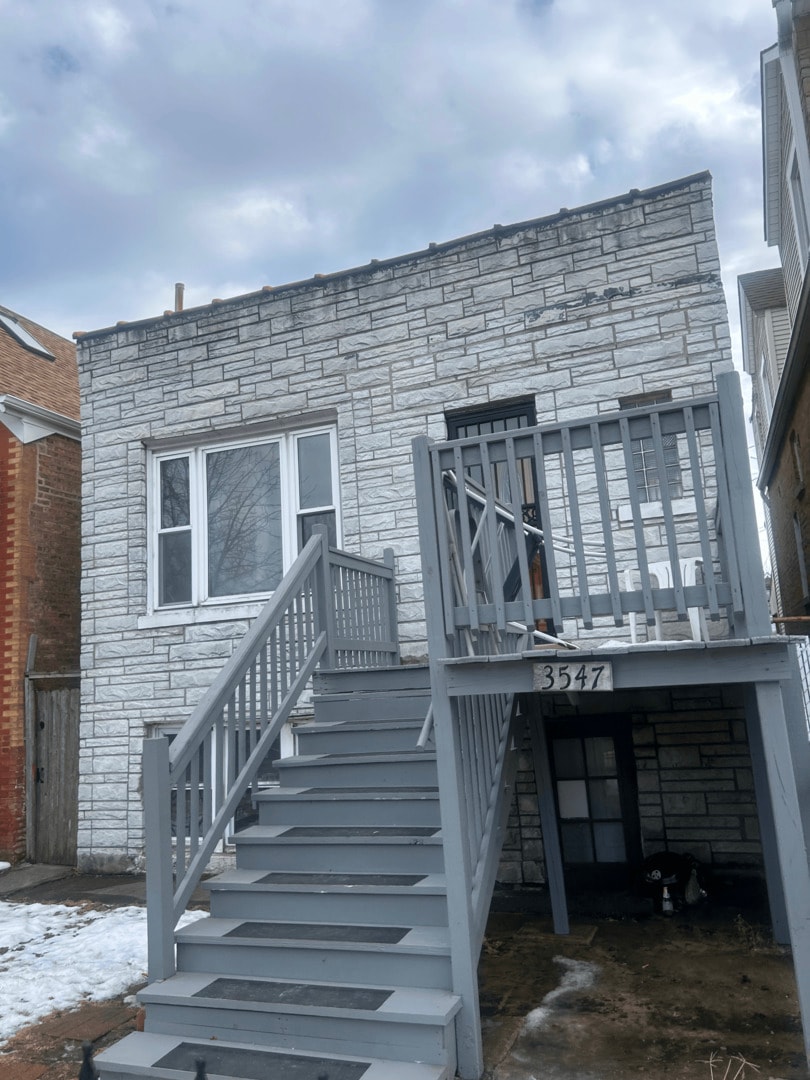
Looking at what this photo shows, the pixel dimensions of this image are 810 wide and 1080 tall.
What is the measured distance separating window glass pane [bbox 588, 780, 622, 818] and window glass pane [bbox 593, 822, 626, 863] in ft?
0.25

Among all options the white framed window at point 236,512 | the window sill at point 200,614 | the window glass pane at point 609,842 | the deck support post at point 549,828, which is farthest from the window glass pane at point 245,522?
the window glass pane at point 609,842

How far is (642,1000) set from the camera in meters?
4.05

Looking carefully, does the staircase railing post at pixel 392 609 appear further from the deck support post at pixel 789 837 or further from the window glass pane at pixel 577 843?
the deck support post at pixel 789 837

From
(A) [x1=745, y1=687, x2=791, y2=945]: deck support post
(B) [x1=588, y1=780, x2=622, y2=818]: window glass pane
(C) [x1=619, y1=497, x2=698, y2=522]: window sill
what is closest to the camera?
(A) [x1=745, y1=687, x2=791, y2=945]: deck support post

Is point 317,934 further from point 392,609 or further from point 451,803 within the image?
point 392,609

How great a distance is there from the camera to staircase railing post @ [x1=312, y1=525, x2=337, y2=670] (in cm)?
580

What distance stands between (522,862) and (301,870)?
262 cm

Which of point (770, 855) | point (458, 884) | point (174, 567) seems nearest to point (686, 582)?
point (770, 855)

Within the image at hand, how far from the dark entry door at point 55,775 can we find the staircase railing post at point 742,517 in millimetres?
7292

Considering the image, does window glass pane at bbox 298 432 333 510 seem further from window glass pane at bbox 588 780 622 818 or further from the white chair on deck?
window glass pane at bbox 588 780 622 818

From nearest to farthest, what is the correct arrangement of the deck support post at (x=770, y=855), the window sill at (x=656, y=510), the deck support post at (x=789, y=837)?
the deck support post at (x=789, y=837), the deck support post at (x=770, y=855), the window sill at (x=656, y=510)

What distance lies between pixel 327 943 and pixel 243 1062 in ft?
1.93

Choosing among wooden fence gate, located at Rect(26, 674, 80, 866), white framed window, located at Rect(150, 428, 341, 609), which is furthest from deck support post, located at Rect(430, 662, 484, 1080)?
wooden fence gate, located at Rect(26, 674, 80, 866)

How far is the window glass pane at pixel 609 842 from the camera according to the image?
21.0ft
